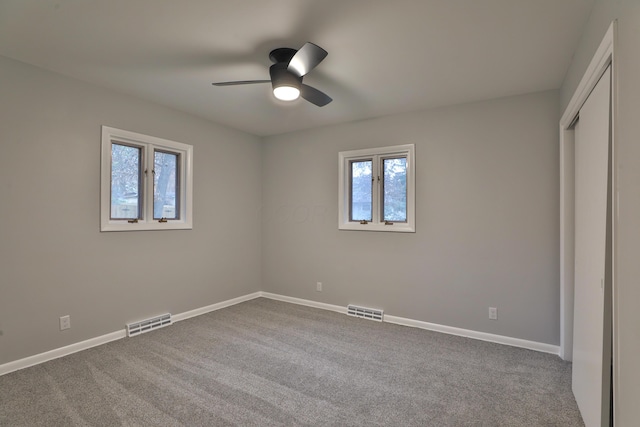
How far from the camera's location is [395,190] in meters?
3.94

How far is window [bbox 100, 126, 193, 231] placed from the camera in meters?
3.18

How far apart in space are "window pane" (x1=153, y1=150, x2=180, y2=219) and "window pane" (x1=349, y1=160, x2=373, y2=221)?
2.24 meters

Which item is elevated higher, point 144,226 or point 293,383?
point 144,226

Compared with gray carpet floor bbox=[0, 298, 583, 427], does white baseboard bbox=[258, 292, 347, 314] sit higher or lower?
higher

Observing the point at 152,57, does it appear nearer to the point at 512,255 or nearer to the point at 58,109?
the point at 58,109

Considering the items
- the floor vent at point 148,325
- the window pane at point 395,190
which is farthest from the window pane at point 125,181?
the window pane at point 395,190

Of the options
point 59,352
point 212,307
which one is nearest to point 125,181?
point 59,352

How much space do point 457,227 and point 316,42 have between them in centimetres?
238

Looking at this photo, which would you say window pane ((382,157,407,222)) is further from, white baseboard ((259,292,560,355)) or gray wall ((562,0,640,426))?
gray wall ((562,0,640,426))

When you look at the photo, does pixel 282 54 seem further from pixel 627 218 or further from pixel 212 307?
pixel 212 307

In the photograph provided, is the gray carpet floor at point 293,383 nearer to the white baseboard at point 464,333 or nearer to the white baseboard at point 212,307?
the white baseboard at point 464,333

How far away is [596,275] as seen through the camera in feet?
5.95

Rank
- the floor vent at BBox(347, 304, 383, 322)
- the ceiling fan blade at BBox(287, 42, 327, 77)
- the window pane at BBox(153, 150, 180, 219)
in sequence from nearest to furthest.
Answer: the ceiling fan blade at BBox(287, 42, 327, 77)
the window pane at BBox(153, 150, 180, 219)
the floor vent at BBox(347, 304, 383, 322)

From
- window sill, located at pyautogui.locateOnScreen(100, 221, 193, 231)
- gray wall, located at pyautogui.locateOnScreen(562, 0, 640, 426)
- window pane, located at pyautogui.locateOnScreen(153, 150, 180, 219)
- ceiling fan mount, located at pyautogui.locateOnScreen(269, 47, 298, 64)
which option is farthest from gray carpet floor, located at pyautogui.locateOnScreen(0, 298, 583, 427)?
ceiling fan mount, located at pyautogui.locateOnScreen(269, 47, 298, 64)
